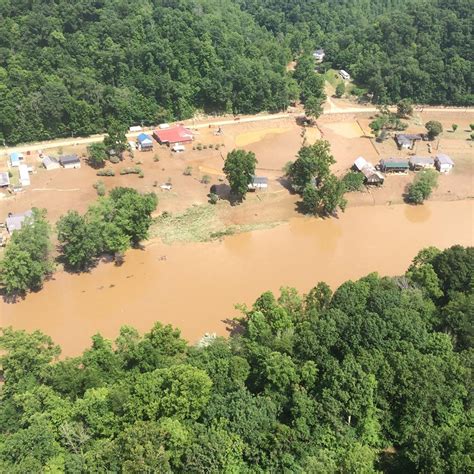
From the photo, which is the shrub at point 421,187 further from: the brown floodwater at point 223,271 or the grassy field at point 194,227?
the grassy field at point 194,227

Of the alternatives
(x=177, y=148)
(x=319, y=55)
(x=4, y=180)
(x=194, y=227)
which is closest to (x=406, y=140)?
(x=177, y=148)

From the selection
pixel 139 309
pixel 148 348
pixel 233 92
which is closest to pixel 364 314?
pixel 148 348

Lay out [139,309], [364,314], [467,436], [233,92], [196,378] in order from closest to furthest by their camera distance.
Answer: [467,436] < [196,378] < [364,314] < [139,309] < [233,92]

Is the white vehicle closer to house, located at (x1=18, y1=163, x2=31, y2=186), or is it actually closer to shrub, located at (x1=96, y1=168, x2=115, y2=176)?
shrub, located at (x1=96, y1=168, x2=115, y2=176)

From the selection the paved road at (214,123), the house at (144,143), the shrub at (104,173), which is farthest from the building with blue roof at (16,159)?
the house at (144,143)

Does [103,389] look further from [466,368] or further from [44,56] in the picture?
[44,56]

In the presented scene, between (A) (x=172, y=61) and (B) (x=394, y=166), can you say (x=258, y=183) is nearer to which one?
(B) (x=394, y=166)

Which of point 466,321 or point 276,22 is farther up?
point 276,22
